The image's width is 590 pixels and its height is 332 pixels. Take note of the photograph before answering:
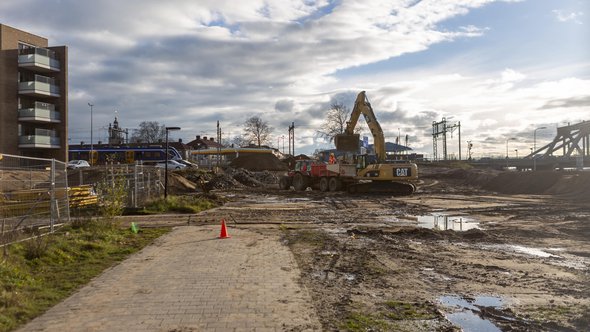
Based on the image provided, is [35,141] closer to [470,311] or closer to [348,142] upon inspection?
[348,142]

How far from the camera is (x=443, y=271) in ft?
29.9

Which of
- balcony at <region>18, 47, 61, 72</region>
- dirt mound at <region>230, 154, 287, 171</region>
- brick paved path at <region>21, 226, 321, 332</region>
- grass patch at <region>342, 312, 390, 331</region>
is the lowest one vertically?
grass patch at <region>342, 312, 390, 331</region>

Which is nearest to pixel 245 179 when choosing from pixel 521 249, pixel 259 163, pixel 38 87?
pixel 38 87

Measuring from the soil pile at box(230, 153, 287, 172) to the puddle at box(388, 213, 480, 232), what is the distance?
51541 millimetres

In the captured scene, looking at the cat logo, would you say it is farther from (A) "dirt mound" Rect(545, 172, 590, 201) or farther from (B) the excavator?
(A) "dirt mound" Rect(545, 172, 590, 201)

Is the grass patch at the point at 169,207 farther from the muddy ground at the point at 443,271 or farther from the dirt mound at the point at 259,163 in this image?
the dirt mound at the point at 259,163

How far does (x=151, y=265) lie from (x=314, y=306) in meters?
4.04

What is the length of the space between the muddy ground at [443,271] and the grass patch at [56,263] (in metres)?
3.57

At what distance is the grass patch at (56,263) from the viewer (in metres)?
6.37

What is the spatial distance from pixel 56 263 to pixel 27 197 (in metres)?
3.22

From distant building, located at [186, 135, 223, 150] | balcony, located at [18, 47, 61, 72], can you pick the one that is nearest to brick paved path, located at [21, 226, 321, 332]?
balcony, located at [18, 47, 61, 72]

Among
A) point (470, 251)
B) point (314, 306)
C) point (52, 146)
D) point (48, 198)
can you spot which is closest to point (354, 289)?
point (314, 306)

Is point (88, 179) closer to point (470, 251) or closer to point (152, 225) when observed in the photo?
point (152, 225)

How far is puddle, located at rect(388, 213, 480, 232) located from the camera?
16.6 m
